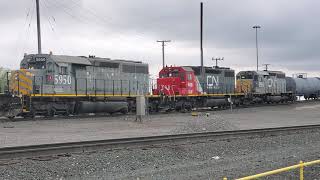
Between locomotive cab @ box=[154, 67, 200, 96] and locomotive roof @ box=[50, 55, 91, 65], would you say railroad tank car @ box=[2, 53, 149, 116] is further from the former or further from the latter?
locomotive cab @ box=[154, 67, 200, 96]

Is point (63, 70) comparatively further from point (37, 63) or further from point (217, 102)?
point (217, 102)

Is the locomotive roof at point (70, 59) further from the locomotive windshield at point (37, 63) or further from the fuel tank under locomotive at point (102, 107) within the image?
the fuel tank under locomotive at point (102, 107)

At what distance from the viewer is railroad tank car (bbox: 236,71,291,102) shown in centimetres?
4322

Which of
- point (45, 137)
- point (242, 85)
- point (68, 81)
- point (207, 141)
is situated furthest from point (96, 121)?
point (242, 85)

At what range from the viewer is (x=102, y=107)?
1065 inches

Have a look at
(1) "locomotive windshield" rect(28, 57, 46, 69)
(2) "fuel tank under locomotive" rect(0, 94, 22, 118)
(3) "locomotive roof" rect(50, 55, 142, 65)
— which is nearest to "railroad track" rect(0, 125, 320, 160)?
(2) "fuel tank under locomotive" rect(0, 94, 22, 118)

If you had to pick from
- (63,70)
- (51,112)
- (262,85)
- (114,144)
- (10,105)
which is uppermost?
(63,70)

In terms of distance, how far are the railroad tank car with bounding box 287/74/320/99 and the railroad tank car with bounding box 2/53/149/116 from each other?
1076 inches

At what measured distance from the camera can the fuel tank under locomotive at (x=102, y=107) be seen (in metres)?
25.7

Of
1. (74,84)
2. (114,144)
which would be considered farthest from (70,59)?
(114,144)

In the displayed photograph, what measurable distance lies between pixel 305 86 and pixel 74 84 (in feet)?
127

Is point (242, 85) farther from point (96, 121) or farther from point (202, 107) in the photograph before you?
point (96, 121)

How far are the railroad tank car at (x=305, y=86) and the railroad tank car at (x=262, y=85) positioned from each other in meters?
3.29

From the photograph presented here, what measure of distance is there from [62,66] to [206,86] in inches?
624
